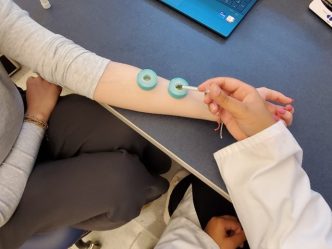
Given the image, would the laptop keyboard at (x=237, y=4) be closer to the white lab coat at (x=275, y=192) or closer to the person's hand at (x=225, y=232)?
the white lab coat at (x=275, y=192)

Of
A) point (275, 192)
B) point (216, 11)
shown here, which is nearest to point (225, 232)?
point (275, 192)

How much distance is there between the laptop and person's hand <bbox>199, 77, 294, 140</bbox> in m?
0.16

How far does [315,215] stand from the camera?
0.59 m

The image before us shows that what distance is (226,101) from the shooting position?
61 centimetres

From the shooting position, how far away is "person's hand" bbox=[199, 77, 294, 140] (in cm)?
61

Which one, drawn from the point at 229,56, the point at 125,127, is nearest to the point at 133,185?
the point at 125,127

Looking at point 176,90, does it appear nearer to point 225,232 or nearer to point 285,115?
point 285,115

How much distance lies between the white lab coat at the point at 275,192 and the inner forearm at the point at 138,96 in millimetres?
109

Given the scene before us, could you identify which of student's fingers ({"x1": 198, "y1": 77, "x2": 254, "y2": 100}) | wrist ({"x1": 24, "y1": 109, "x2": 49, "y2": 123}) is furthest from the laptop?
wrist ({"x1": 24, "y1": 109, "x2": 49, "y2": 123})

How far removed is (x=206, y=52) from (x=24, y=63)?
1.28ft

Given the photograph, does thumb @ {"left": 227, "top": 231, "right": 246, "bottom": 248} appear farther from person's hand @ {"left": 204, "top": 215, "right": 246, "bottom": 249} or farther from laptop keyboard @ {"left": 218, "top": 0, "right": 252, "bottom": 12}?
laptop keyboard @ {"left": 218, "top": 0, "right": 252, "bottom": 12}

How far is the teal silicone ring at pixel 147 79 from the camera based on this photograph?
69cm

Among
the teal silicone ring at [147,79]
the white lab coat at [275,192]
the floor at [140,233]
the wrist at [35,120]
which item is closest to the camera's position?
the white lab coat at [275,192]

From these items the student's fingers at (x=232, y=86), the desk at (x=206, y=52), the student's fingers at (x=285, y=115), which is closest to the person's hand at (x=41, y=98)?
the desk at (x=206, y=52)
